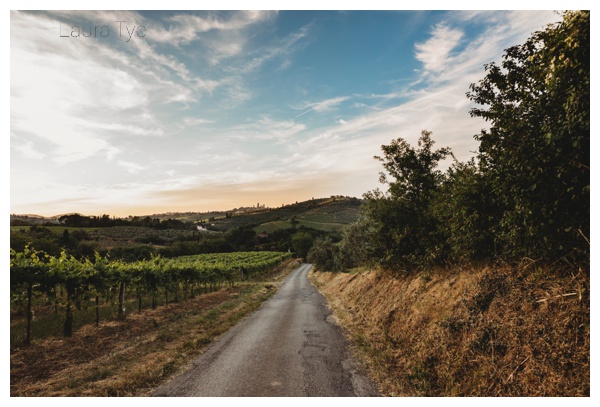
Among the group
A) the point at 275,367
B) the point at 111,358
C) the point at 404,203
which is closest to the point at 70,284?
the point at 111,358

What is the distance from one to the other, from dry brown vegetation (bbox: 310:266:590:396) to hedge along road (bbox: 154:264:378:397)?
0.94 meters

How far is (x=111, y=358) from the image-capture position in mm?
10984

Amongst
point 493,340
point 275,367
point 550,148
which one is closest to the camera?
point 550,148

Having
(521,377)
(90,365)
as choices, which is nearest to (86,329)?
(90,365)

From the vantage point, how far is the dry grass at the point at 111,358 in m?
8.22

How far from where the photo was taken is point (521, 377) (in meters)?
6.38

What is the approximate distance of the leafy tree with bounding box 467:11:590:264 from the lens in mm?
5402

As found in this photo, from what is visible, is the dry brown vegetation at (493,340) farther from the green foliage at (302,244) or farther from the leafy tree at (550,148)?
the green foliage at (302,244)

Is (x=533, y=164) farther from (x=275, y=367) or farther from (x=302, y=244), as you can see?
(x=302, y=244)

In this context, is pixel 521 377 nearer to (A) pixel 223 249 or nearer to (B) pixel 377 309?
(B) pixel 377 309

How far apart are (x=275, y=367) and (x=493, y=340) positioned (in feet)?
20.0

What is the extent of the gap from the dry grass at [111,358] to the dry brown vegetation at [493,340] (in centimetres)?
671

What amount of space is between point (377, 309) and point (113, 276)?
1737 centimetres

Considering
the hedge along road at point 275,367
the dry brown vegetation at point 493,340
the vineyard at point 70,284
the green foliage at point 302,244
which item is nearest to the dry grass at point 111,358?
the hedge along road at point 275,367
